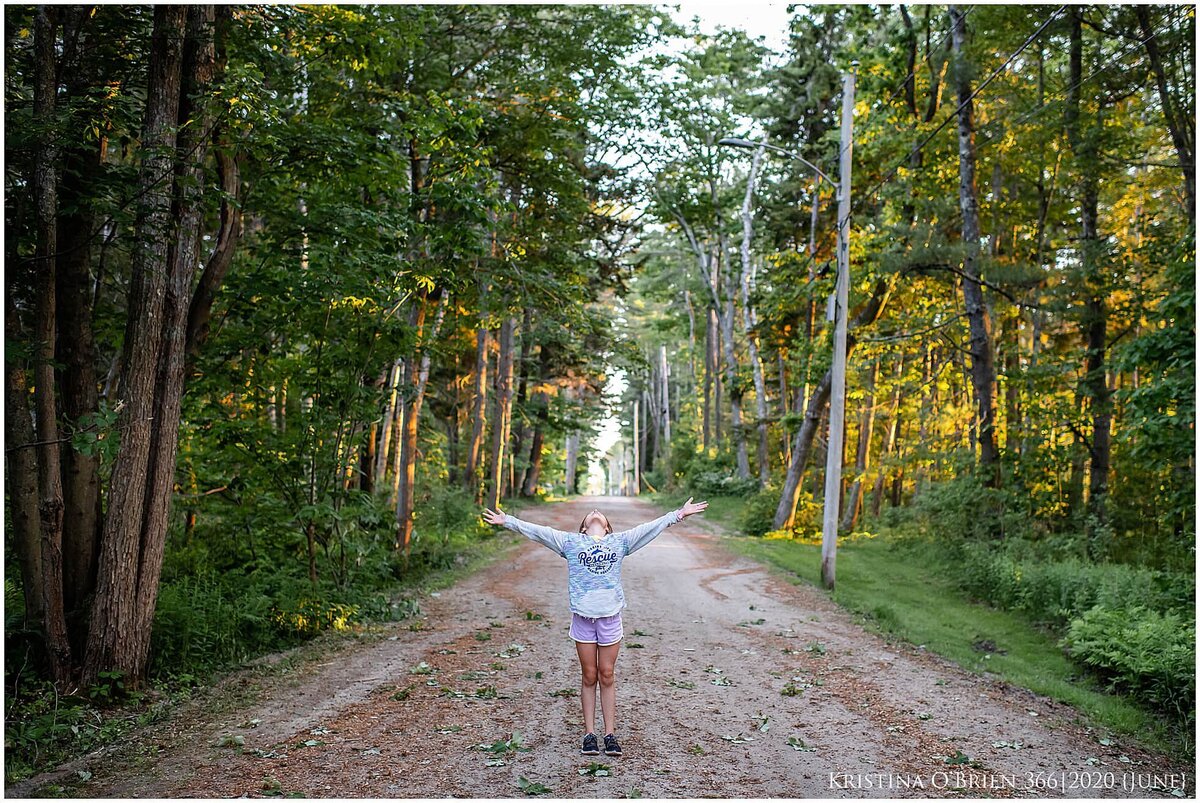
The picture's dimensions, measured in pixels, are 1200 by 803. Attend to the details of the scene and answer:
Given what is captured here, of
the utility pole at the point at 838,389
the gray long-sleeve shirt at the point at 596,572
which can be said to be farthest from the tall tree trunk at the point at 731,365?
the gray long-sleeve shirt at the point at 596,572

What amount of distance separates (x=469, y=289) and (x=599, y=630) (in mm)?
10539

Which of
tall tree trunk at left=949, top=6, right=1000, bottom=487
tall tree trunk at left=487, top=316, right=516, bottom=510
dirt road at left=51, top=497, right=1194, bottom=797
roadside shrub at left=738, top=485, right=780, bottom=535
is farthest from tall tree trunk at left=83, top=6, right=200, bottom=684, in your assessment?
roadside shrub at left=738, top=485, right=780, bottom=535

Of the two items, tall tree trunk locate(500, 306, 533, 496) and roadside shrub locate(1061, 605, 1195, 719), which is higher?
tall tree trunk locate(500, 306, 533, 496)

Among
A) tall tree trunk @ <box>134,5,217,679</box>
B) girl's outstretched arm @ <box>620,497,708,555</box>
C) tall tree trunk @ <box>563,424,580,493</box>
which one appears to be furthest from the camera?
tall tree trunk @ <box>563,424,580,493</box>

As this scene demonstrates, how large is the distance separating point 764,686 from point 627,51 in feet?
45.3

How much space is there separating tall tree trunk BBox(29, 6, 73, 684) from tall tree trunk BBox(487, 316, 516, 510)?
18.2 meters

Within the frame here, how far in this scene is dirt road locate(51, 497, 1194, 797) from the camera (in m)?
5.44

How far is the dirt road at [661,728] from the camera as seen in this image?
17.8 feet

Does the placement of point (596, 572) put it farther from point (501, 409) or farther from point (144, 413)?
point (501, 409)

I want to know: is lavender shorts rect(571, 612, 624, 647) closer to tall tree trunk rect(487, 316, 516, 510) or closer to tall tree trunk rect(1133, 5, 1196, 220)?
tall tree trunk rect(1133, 5, 1196, 220)

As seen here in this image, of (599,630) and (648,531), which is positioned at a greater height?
(648,531)

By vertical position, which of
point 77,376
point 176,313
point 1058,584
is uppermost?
point 176,313

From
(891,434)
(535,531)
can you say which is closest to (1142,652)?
(535,531)

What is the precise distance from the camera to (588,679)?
5.90m
